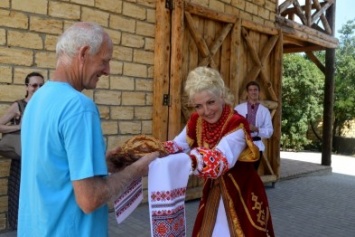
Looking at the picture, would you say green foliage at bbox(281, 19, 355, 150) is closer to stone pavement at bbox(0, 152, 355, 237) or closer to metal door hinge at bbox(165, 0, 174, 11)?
stone pavement at bbox(0, 152, 355, 237)

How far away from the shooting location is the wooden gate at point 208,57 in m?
5.50

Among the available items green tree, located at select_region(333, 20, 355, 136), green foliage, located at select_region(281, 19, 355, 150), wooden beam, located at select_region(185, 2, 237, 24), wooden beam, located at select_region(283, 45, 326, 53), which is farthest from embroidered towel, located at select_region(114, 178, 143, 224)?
green tree, located at select_region(333, 20, 355, 136)

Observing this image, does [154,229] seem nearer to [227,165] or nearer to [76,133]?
[227,165]

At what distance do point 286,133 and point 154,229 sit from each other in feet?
51.4

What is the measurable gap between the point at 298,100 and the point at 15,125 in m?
14.4

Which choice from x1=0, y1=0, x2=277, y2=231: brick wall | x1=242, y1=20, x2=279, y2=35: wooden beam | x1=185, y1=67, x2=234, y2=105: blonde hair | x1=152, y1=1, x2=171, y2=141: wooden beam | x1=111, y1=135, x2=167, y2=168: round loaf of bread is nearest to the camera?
x1=111, y1=135, x2=167, y2=168: round loaf of bread

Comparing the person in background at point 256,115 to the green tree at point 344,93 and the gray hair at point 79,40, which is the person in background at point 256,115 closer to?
the gray hair at point 79,40

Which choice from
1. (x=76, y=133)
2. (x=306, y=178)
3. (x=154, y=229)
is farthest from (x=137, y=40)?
(x=306, y=178)

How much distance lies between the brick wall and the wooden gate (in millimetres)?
173

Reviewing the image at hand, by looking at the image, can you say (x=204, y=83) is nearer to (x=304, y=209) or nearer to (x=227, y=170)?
(x=227, y=170)

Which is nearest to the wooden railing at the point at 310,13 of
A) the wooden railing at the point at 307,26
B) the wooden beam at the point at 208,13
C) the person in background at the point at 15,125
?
the wooden railing at the point at 307,26

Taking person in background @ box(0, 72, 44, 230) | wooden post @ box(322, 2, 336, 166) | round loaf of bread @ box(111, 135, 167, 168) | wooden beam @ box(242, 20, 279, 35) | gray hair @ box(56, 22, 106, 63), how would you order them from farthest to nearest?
1. wooden post @ box(322, 2, 336, 166)
2. wooden beam @ box(242, 20, 279, 35)
3. person in background @ box(0, 72, 44, 230)
4. round loaf of bread @ box(111, 135, 167, 168)
5. gray hair @ box(56, 22, 106, 63)

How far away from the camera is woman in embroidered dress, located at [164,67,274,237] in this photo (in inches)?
94.8

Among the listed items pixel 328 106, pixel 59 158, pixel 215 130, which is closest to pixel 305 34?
pixel 328 106
